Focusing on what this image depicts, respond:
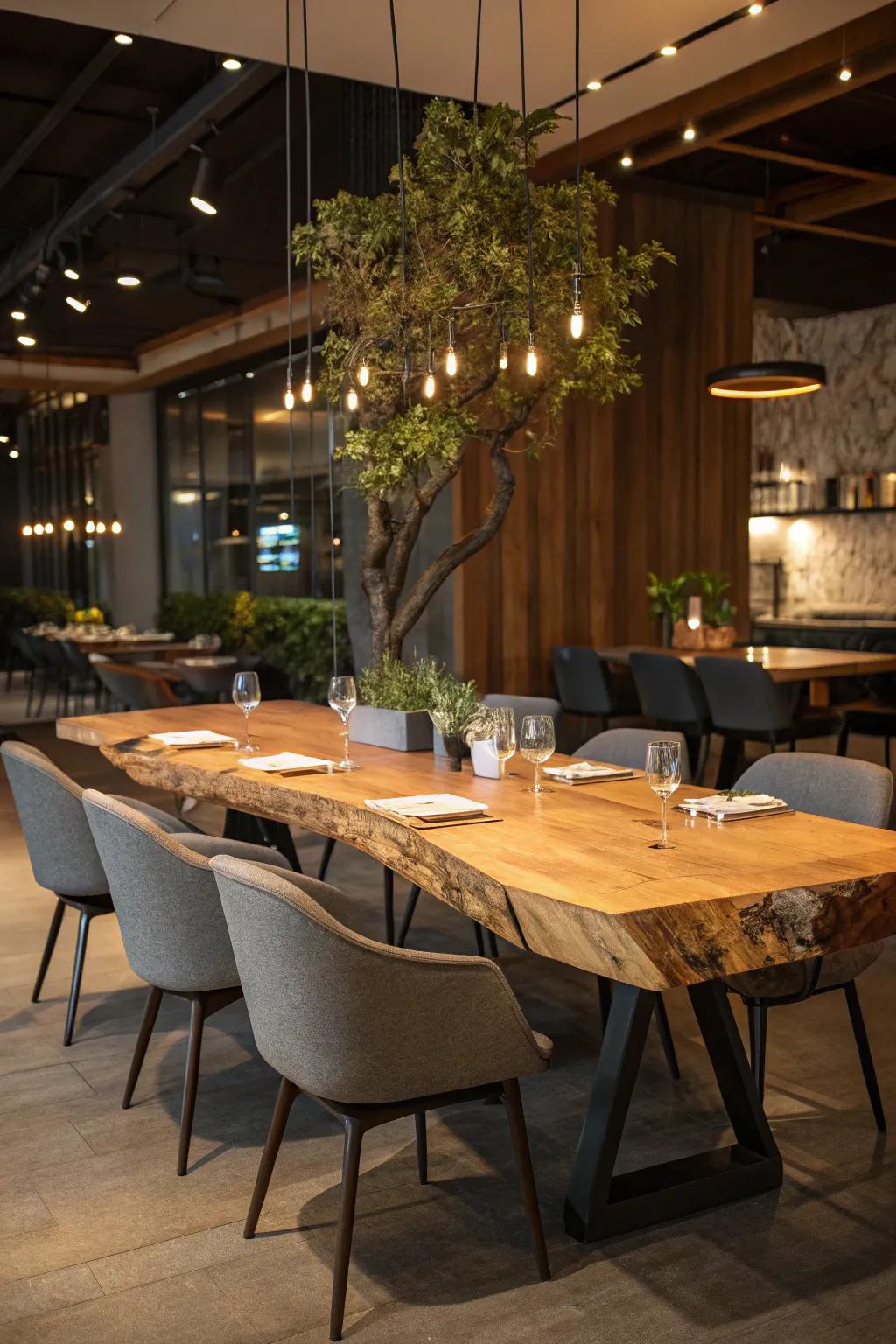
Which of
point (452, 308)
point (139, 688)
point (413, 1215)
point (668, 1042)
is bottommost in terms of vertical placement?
point (413, 1215)

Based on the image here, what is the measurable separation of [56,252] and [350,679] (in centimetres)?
755

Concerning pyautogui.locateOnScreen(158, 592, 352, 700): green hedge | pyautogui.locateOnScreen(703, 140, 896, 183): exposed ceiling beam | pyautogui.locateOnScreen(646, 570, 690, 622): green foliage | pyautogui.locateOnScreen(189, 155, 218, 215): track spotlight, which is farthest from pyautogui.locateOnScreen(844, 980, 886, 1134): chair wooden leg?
pyautogui.locateOnScreen(158, 592, 352, 700): green hedge

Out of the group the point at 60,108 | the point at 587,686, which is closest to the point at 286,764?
the point at 587,686

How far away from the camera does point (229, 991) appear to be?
318 centimetres

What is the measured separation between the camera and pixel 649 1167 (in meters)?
2.98

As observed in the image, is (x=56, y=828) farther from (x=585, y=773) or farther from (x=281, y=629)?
(x=281, y=629)

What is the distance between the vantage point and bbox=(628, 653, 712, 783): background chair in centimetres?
723

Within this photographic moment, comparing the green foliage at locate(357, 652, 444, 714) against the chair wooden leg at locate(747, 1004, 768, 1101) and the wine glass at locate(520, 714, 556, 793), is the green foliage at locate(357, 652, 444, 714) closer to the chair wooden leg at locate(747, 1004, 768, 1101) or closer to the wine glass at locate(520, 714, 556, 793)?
the wine glass at locate(520, 714, 556, 793)

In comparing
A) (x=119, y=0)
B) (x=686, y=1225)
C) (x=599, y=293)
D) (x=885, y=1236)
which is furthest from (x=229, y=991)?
(x=119, y=0)

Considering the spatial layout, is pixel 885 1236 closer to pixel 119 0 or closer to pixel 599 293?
pixel 599 293

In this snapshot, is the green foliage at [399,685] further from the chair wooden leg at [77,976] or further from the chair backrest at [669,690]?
the chair backrest at [669,690]

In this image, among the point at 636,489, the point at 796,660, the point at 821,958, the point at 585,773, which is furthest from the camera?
the point at 636,489

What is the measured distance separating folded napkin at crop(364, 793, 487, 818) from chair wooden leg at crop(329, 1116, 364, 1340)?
84 centimetres

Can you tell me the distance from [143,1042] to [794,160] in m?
7.23
